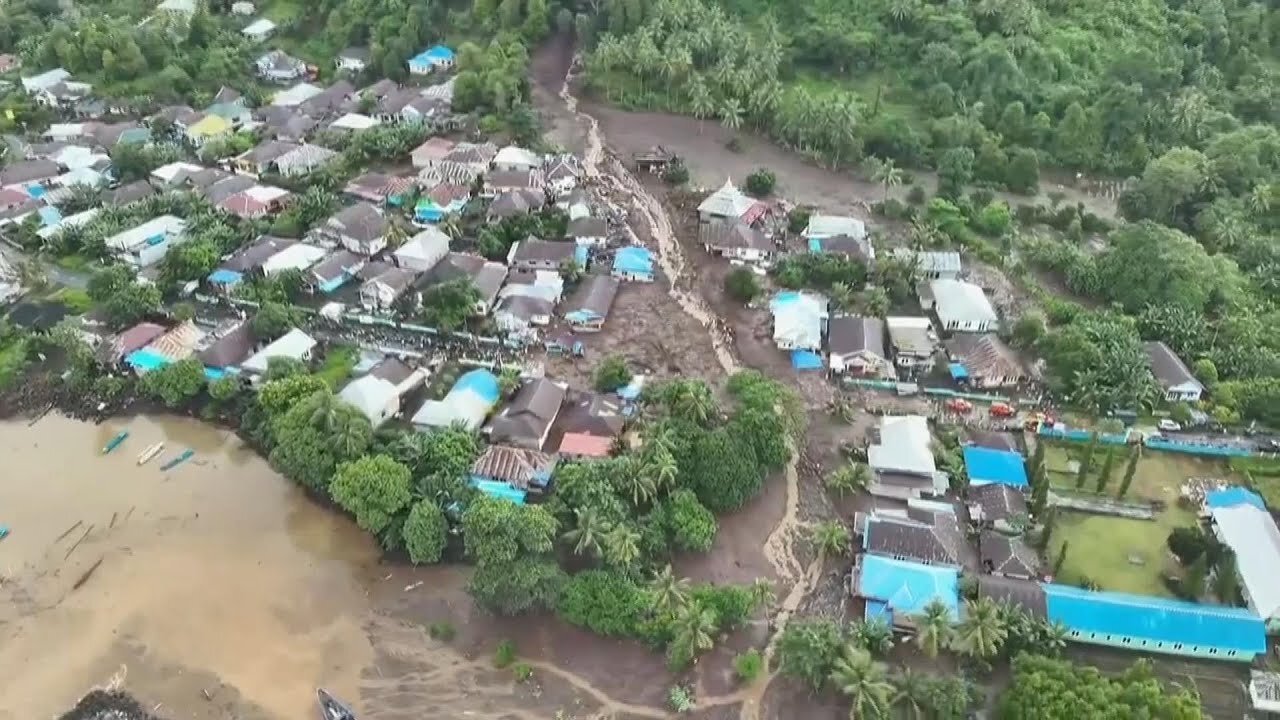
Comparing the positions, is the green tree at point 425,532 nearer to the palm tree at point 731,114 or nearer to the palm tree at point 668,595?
the palm tree at point 668,595

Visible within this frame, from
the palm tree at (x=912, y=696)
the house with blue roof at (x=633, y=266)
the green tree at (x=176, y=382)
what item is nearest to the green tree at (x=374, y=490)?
the green tree at (x=176, y=382)

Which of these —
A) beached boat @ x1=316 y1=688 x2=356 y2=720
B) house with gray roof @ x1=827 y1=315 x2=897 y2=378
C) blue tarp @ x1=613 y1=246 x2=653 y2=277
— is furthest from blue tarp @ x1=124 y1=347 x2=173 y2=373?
house with gray roof @ x1=827 y1=315 x2=897 y2=378

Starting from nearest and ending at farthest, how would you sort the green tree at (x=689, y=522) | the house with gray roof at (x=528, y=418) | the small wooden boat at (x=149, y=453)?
the green tree at (x=689, y=522) → the house with gray roof at (x=528, y=418) → the small wooden boat at (x=149, y=453)

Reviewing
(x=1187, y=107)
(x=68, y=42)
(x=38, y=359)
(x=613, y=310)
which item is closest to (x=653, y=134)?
(x=613, y=310)

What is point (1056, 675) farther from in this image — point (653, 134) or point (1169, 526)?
point (653, 134)

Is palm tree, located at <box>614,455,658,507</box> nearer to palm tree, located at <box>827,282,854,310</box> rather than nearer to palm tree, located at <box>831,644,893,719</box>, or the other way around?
palm tree, located at <box>831,644,893,719</box>

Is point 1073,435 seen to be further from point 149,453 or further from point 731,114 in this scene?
point 149,453

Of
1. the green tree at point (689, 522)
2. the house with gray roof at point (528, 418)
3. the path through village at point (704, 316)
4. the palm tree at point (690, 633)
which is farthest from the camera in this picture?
the house with gray roof at point (528, 418)
